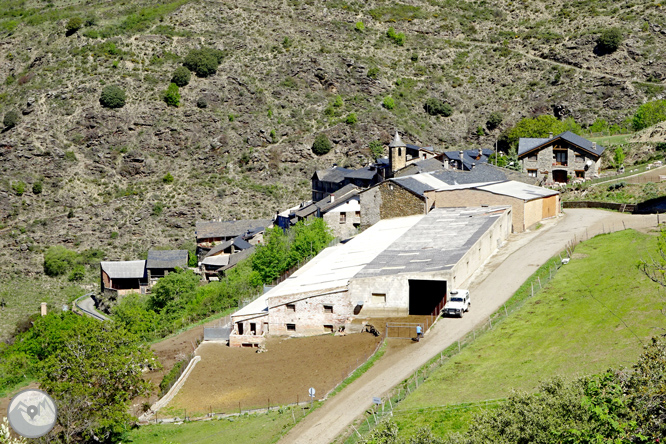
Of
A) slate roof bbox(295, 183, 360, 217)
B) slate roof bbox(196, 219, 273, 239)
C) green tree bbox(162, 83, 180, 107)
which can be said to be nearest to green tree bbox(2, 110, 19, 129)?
green tree bbox(162, 83, 180, 107)

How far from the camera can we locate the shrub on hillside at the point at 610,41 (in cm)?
11762

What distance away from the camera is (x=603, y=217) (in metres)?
61.1

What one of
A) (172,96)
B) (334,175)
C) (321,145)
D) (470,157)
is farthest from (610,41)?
(172,96)

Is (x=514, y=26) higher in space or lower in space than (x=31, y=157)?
higher

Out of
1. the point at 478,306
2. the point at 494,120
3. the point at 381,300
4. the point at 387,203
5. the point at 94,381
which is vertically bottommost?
the point at 94,381

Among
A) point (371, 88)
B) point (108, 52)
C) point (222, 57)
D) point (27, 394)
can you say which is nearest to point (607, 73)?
point (371, 88)

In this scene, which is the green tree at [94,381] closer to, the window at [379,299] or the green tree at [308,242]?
the window at [379,299]

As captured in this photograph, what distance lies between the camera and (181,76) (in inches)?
4449

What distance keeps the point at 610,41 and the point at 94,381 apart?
342 ft

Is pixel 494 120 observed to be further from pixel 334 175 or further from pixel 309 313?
pixel 309 313

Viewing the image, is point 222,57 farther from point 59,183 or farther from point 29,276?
point 29,276

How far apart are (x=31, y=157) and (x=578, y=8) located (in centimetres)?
9501

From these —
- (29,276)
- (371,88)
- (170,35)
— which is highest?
(170,35)

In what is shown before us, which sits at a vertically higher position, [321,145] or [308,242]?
[321,145]
